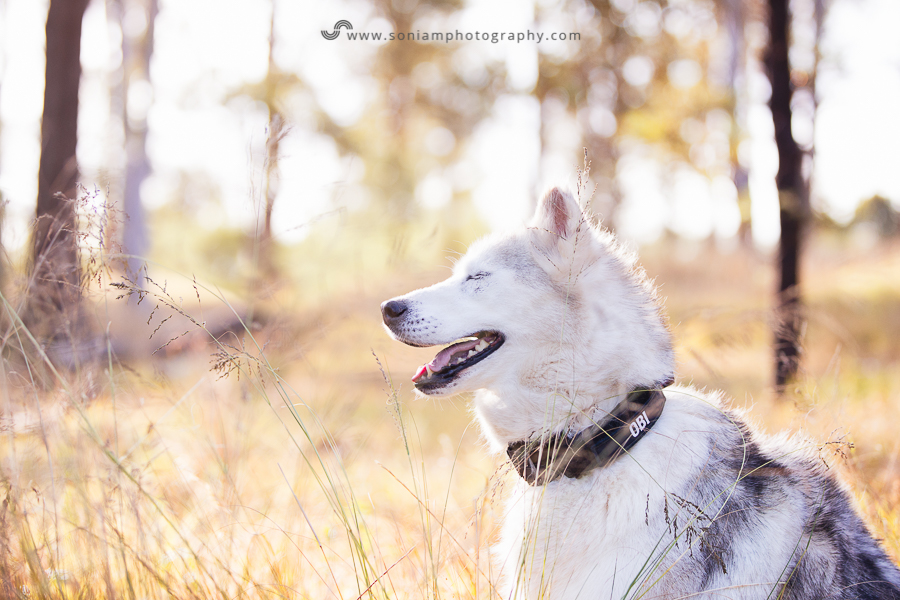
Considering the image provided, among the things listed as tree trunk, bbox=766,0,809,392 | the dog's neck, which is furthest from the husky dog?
tree trunk, bbox=766,0,809,392

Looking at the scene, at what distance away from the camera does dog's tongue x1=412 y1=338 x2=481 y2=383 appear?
215 cm

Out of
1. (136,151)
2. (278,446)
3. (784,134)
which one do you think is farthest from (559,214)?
(136,151)

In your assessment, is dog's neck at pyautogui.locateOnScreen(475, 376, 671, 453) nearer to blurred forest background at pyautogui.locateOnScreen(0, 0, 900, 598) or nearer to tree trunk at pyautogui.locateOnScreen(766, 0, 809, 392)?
blurred forest background at pyautogui.locateOnScreen(0, 0, 900, 598)

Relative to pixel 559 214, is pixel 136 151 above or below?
above

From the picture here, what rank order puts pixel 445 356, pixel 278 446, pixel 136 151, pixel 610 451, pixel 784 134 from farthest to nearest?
1. pixel 136 151
2. pixel 784 134
3. pixel 278 446
4. pixel 445 356
5. pixel 610 451

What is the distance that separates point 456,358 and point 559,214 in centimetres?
73

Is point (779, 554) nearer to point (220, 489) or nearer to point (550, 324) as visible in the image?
point (550, 324)

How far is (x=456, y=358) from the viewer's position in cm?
220

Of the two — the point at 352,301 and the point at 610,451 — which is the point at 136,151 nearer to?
the point at 352,301

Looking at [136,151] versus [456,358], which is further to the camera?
[136,151]

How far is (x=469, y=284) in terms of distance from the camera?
2.32 meters

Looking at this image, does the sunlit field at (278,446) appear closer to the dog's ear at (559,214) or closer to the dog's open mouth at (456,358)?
the dog's open mouth at (456,358)

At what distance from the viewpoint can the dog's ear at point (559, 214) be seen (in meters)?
2.11

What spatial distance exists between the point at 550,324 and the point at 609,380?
32cm
